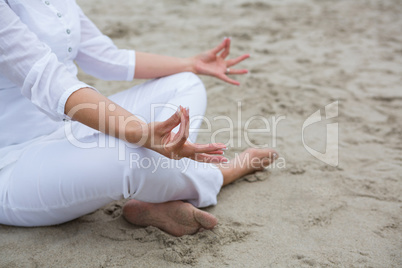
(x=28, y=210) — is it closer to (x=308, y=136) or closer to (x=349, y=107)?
(x=308, y=136)

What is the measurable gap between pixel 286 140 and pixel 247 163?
1.27 ft

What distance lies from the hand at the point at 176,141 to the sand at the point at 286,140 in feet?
1.20

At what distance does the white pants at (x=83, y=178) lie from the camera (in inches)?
48.6

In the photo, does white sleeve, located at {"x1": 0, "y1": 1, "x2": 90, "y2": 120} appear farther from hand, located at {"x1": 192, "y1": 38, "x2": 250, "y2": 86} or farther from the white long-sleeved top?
hand, located at {"x1": 192, "y1": 38, "x2": 250, "y2": 86}

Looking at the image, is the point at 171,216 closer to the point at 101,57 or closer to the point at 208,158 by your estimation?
the point at 208,158

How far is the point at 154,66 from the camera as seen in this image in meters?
1.66

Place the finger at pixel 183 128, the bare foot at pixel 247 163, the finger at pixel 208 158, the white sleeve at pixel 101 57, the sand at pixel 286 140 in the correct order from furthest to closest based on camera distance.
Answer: the bare foot at pixel 247 163, the white sleeve at pixel 101 57, the sand at pixel 286 140, the finger at pixel 208 158, the finger at pixel 183 128

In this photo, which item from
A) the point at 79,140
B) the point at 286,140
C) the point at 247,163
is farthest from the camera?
the point at 286,140

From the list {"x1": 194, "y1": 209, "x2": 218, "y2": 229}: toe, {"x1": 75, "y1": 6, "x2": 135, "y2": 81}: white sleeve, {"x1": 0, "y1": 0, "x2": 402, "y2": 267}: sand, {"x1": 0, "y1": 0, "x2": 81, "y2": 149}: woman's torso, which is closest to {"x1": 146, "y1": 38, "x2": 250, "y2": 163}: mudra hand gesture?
{"x1": 194, "y1": 209, "x2": 218, "y2": 229}: toe

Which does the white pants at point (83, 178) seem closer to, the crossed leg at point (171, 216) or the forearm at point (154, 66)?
the crossed leg at point (171, 216)

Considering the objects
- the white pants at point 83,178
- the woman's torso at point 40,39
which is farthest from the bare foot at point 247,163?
the woman's torso at point 40,39

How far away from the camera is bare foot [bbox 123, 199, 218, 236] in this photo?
138 centimetres

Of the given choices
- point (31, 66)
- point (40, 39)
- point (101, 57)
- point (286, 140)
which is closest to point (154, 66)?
point (101, 57)

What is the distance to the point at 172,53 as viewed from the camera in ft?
9.70
